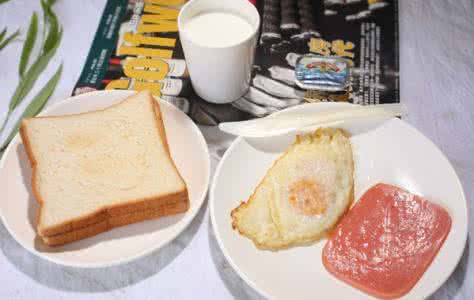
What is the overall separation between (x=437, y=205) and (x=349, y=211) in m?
0.14

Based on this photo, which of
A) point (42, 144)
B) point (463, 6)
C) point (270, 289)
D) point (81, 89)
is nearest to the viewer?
point (270, 289)

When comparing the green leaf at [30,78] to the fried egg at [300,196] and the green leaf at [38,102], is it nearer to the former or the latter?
the green leaf at [38,102]

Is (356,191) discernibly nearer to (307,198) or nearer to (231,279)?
(307,198)

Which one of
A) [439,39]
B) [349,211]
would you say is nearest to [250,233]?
[349,211]

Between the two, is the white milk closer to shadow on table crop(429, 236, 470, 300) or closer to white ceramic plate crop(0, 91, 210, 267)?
white ceramic plate crop(0, 91, 210, 267)

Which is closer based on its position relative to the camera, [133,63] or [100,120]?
[100,120]

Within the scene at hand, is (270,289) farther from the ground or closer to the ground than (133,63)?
closer to the ground

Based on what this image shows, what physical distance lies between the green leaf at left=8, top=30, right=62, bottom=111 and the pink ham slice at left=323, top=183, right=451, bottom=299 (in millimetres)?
703

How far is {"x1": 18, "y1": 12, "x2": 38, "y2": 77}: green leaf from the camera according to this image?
1.07 metres

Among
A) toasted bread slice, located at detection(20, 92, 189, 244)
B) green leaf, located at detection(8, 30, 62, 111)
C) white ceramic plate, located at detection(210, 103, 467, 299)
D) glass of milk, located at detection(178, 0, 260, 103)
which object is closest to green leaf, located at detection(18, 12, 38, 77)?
green leaf, located at detection(8, 30, 62, 111)

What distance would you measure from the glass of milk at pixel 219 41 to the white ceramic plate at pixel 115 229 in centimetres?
10

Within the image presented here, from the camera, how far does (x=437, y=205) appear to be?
0.77 m

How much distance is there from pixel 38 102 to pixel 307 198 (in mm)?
600

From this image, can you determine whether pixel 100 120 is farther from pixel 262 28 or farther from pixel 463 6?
pixel 463 6
